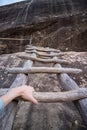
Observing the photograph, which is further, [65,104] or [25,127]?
[65,104]

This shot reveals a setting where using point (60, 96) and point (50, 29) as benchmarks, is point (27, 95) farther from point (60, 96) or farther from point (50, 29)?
point (50, 29)

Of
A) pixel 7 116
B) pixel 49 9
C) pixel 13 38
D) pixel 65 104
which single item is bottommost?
pixel 13 38

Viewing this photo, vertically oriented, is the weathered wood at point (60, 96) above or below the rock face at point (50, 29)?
above

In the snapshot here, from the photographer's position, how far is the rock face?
5980 millimetres

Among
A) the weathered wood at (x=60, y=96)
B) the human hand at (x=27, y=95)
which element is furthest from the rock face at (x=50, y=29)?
the human hand at (x=27, y=95)

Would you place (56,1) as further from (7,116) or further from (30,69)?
(7,116)

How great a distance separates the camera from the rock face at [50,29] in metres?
5.98

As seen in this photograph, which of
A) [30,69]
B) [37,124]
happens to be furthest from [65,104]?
[30,69]

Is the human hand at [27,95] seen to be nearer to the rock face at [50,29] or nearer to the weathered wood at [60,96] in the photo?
the weathered wood at [60,96]

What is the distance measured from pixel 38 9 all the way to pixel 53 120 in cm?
646

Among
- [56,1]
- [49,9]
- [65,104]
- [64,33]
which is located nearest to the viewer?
[65,104]

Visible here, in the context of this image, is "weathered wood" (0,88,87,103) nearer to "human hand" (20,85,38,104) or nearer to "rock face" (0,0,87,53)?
"human hand" (20,85,38,104)

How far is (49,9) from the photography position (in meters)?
7.14

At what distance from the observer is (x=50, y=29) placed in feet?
20.3
